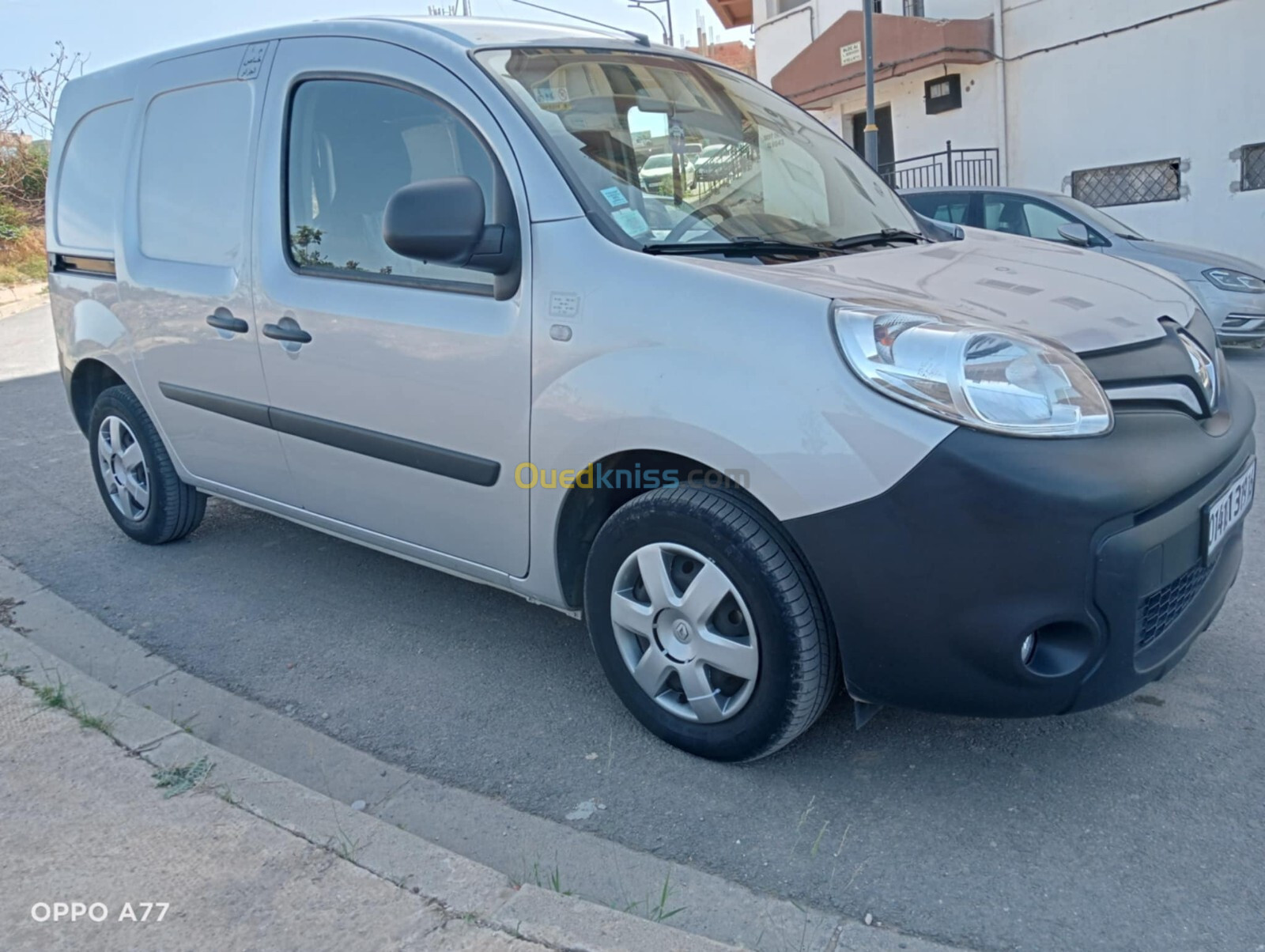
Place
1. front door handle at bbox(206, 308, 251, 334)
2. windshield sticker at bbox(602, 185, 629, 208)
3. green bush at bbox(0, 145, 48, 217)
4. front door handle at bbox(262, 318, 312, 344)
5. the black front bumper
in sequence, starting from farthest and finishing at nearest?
green bush at bbox(0, 145, 48, 217) < front door handle at bbox(206, 308, 251, 334) < front door handle at bbox(262, 318, 312, 344) < windshield sticker at bbox(602, 185, 629, 208) < the black front bumper

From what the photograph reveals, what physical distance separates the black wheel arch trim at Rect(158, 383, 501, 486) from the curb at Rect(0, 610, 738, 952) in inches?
37.0

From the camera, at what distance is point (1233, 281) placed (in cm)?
787

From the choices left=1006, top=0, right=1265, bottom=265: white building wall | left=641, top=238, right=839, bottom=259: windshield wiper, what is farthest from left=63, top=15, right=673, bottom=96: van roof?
left=1006, top=0, right=1265, bottom=265: white building wall

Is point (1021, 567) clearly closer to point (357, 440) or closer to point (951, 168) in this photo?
point (357, 440)

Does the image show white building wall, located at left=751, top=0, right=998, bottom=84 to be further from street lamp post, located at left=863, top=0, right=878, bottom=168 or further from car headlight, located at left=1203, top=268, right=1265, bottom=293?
car headlight, located at left=1203, top=268, right=1265, bottom=293

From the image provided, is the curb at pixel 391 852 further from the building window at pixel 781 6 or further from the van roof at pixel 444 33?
the building window at pixel 781 6

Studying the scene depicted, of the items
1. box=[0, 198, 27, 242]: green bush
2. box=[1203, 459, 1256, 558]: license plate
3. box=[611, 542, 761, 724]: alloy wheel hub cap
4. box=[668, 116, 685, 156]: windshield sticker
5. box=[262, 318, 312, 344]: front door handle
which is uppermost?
box=[0, 198, 27, 242]: green bush

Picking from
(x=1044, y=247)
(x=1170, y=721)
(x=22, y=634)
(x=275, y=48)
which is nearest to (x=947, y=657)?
(x=1170, y=721)

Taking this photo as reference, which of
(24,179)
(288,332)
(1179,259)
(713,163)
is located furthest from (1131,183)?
(24,179)

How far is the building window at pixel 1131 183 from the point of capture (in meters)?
12.6

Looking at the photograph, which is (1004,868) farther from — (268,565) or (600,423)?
(268,565)

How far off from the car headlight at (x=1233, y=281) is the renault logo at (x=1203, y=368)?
589 cm

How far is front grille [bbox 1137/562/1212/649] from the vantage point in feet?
7.63

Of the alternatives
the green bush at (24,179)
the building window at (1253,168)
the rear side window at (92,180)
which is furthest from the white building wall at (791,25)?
the rear side window at (92,180)
